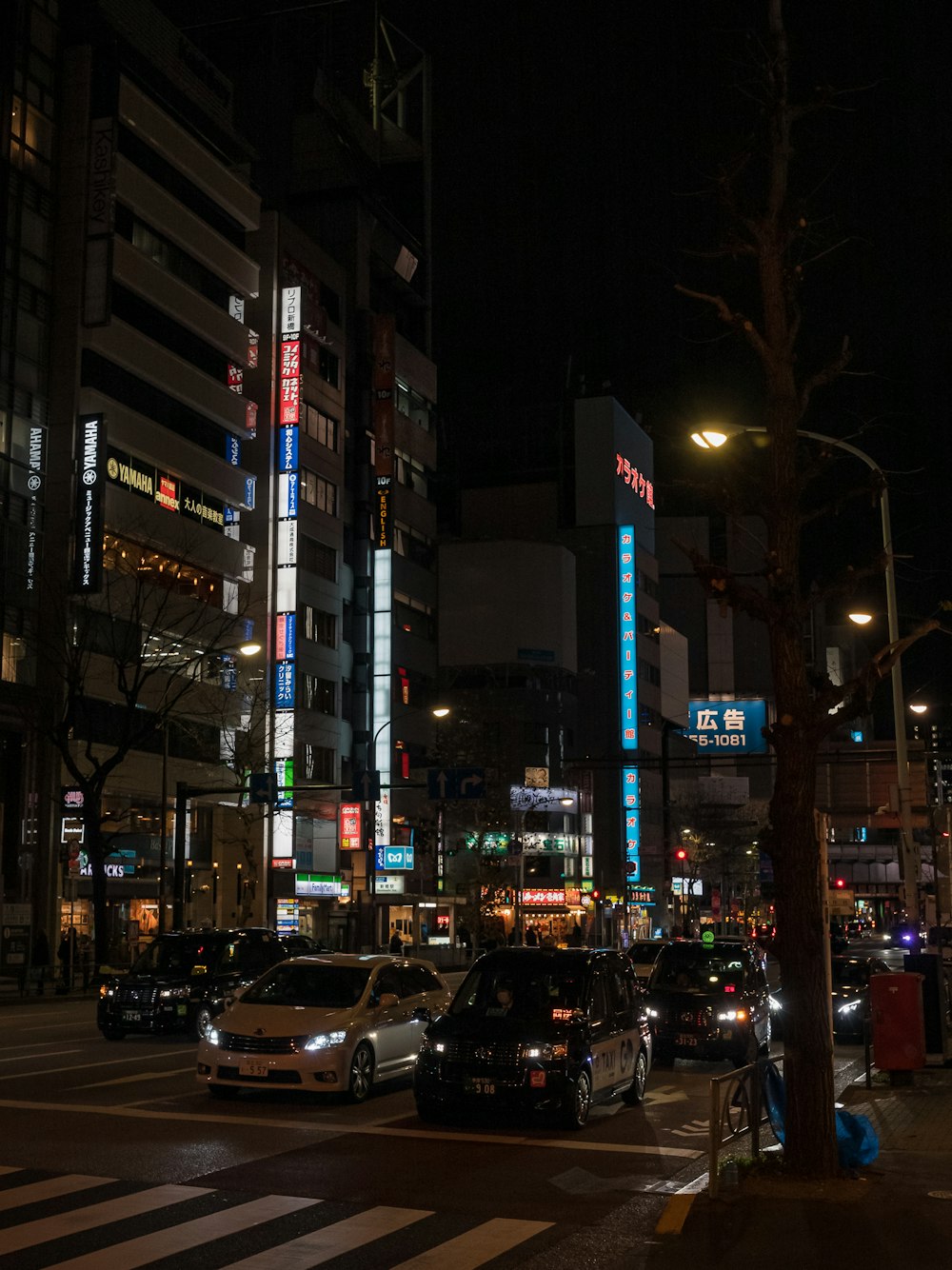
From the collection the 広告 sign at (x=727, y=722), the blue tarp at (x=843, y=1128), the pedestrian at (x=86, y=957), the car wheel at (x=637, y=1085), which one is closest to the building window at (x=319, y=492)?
the pedestrian at (x=86, y=957)

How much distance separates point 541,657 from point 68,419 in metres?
46.7

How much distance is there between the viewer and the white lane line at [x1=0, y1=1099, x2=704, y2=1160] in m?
14.0

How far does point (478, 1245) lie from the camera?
9578mm

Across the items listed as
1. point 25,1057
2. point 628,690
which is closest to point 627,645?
point 628,690

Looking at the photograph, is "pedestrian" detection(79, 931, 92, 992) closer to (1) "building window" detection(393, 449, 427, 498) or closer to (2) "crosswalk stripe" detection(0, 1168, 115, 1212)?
(2) "crosswalk stripe" detection(0, 1168, 115, 1212)

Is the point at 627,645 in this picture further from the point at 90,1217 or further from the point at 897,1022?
the point at 90,1217

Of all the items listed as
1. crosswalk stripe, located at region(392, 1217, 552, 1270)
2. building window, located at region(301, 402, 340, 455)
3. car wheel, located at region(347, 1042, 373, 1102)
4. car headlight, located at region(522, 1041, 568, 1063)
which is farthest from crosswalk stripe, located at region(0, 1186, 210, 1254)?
building window, located at region(301, 402, 340, 455)

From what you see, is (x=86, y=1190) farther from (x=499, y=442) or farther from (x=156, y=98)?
(x=499, y=442)

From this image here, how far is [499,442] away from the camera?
374 feet

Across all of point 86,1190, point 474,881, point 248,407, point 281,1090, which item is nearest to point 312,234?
point 248,407

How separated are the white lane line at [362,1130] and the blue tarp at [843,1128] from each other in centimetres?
172

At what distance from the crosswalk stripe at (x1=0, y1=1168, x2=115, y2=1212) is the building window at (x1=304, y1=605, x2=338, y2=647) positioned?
54.4m

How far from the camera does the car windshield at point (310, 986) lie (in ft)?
58.7

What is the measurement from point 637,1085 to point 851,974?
11935 millimetres
